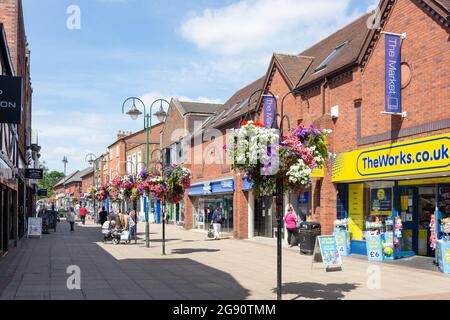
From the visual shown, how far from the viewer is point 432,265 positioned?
14109 millimetres

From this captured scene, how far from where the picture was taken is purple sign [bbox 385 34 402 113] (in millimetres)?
15289

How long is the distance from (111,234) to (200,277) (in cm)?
1166

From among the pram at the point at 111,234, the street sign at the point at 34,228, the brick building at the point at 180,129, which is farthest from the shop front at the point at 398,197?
the brick building at the point at 180,129

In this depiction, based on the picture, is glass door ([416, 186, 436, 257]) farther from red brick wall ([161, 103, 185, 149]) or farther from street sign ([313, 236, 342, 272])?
red brick wall ([161, 103, 185, 149])

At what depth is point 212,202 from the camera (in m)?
34.0

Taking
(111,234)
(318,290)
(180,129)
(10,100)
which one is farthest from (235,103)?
(318,290)

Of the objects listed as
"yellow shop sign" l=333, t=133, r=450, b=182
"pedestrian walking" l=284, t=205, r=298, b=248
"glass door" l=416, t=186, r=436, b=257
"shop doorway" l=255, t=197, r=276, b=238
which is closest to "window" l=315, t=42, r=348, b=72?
"yellow shop sign" l=333, t=133, r=450, b=182

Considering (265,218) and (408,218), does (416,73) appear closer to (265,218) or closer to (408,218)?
(408,218)

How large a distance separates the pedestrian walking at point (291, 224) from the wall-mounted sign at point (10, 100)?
1150cm

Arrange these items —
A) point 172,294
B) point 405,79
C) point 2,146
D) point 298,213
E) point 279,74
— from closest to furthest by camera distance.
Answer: point 172,294 → point 405,79 → point 2,146 → point 298,213 → point 279,74
